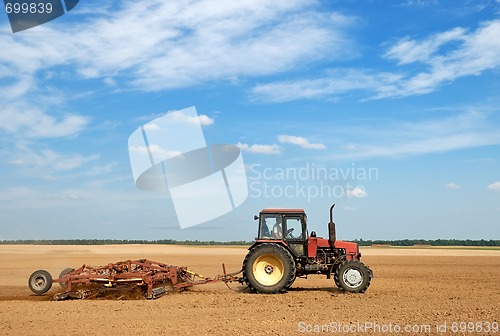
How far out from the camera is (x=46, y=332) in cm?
1057

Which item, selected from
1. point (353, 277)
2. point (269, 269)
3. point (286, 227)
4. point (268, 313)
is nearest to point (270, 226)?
point (286, 227)

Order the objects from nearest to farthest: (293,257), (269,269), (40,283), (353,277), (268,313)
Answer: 1. (268,313)
2. (353,277)
3. (269,269)
4. (40,283)
5. (293,257)

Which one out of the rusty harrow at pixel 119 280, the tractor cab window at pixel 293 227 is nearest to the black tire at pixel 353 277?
the tractor cab window at pixel 293 227

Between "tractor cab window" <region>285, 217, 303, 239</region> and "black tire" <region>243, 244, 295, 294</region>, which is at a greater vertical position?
"tractor cab window" <region>285, 217, 303, 239</region>

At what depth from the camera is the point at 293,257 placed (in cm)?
1630

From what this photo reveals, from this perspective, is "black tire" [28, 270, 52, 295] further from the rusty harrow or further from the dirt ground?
the dirt ground

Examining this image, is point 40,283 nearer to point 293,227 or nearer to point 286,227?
point 286,227

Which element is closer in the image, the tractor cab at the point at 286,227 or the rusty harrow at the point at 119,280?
the rusty harrow at the point at 119,280

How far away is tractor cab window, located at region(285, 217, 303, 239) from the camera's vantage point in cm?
1631

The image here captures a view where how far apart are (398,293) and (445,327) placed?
19.8ft

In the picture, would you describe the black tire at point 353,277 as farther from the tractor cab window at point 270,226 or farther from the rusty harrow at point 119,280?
the rusty harrow at point 119,280

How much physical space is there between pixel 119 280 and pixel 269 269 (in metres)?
4.28

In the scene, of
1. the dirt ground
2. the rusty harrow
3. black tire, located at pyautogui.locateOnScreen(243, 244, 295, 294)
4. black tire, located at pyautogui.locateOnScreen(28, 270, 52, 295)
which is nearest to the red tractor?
black tire, located at pyautogui.locateOnScreen(243, 244, 295, 294)

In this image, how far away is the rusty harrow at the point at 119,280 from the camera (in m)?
15.3
